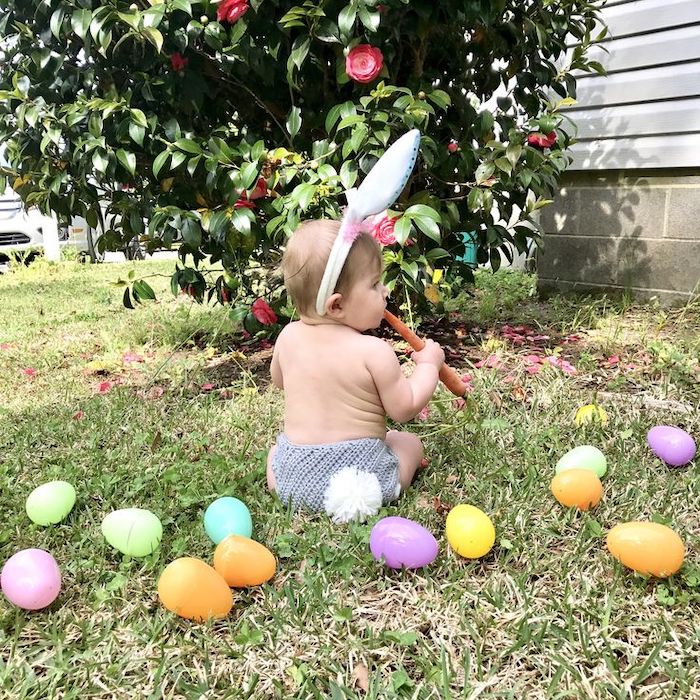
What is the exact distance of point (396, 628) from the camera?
1.34 meters

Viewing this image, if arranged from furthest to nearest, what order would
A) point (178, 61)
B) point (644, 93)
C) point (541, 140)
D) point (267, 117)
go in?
point (644, 93) < point (267, 117) < point (541, 140) < point (178, 61)

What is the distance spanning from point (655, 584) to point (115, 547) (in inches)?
47.3

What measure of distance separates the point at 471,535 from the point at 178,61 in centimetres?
213

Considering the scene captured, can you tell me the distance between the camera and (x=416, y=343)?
189cm

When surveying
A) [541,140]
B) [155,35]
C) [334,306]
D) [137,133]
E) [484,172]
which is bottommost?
[334,306]

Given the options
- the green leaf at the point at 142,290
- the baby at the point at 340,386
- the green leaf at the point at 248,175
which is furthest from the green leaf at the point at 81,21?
the baby at the point at 340,386

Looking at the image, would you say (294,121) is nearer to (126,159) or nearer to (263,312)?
(126,159)

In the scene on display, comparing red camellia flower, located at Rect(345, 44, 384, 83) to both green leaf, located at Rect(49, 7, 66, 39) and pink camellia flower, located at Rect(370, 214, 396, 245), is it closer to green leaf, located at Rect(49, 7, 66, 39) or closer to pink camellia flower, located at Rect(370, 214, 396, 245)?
pink camellia flower, located at Rect(370, 214, 396, 245)

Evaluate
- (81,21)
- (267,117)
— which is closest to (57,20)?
(81,21)

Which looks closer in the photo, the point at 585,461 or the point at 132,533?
the point at 132,533

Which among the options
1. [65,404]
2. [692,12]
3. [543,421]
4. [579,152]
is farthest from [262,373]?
[692,12]

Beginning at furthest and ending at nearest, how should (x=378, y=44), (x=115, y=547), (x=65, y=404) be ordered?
(x=65, y=404), (x=378, y=44), (x=115, y=547)

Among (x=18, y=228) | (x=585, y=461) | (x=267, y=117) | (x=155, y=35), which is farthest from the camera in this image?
(x=18, y=228)

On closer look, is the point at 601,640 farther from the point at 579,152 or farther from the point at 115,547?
the point at 579,152
